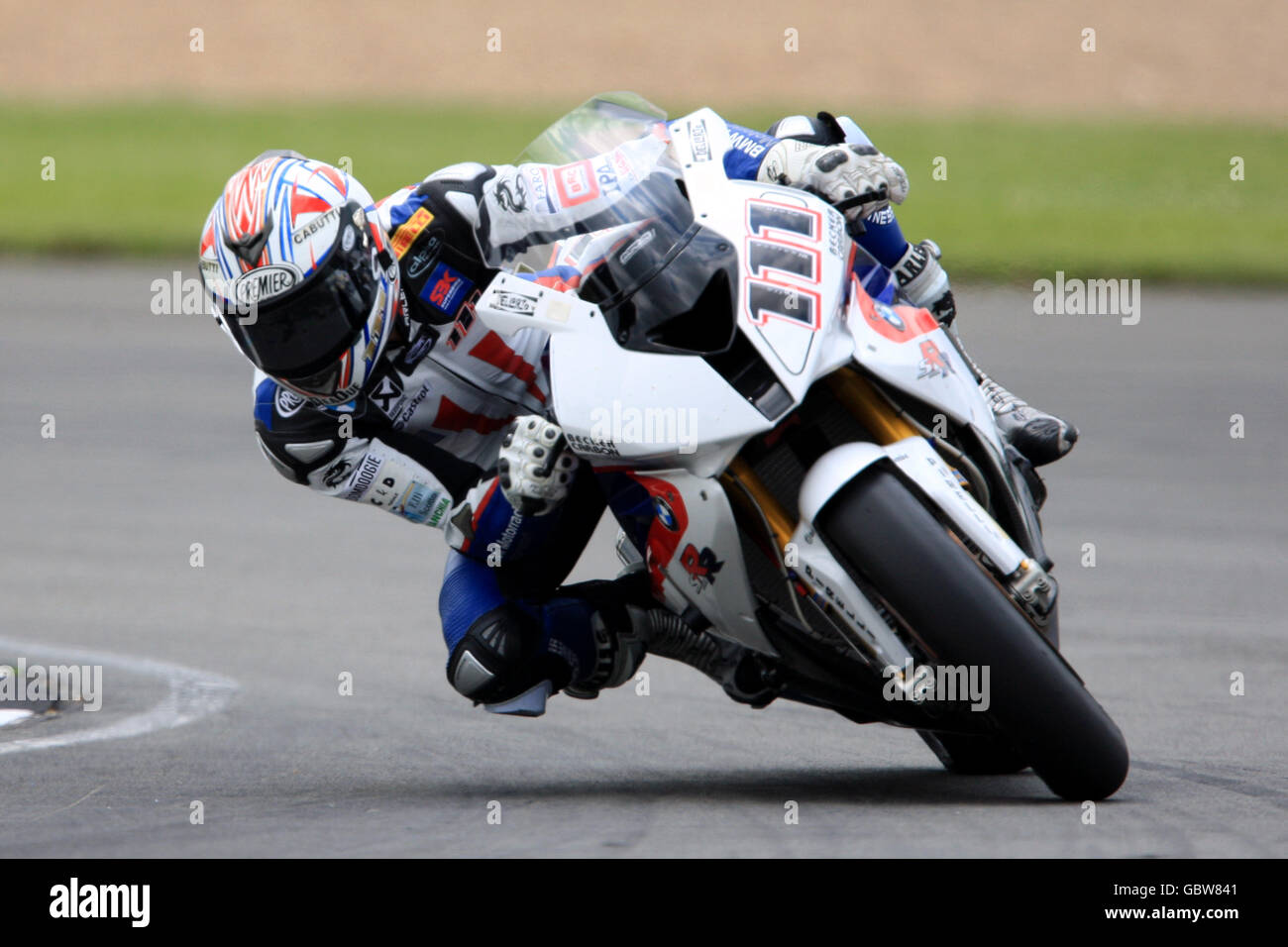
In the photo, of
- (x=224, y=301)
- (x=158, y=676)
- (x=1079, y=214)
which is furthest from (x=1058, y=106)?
(x=224, y=301)

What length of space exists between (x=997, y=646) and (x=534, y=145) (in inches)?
65.0

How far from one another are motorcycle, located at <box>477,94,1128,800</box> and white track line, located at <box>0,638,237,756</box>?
2.08m

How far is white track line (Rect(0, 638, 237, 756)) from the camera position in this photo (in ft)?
18.4

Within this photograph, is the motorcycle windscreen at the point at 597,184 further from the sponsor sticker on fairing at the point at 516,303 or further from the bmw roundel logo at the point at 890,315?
the bmw roundel logo at the point at 890,315

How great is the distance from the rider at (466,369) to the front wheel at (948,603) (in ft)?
2.22

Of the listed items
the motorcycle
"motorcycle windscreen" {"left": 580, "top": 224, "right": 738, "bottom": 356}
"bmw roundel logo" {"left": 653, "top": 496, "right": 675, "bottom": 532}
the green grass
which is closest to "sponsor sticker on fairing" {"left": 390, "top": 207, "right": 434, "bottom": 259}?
the motorcycle

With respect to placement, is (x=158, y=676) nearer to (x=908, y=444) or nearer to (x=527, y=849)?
(x=527, y=849)

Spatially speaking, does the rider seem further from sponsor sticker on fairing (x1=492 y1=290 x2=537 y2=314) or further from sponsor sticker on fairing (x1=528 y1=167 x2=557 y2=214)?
sponsor sticker on fairing (x1=492 y1=290 x2=537 y2=314)

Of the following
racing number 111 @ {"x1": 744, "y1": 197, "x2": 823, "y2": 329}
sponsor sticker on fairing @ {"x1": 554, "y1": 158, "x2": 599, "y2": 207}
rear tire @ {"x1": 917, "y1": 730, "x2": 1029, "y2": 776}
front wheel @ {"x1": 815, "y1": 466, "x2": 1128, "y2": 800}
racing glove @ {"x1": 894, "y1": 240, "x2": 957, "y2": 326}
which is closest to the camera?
front wheel @ {"x1": 815, "y1": 466, "x2": 1128, "y2": 800}

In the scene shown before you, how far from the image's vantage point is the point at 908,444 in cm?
397

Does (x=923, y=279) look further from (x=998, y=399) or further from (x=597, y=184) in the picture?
(x=597, y=184)

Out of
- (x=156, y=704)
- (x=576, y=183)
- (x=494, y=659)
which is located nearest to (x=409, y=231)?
(x=576, y=183)

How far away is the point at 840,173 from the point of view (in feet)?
14.2
